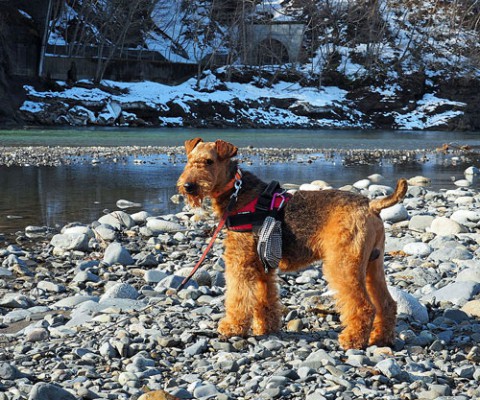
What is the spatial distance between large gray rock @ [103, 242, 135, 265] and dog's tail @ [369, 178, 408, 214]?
14.8ft

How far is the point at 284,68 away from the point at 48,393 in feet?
252

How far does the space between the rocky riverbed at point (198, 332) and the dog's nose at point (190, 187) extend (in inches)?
49.0

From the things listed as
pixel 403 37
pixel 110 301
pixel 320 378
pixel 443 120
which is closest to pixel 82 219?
pixel 110 301

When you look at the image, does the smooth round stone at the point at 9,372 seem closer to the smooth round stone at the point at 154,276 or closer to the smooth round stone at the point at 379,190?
the smooth round stone at the point at 154,276

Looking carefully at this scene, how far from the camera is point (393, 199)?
509 centimetres

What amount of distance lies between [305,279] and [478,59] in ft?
269

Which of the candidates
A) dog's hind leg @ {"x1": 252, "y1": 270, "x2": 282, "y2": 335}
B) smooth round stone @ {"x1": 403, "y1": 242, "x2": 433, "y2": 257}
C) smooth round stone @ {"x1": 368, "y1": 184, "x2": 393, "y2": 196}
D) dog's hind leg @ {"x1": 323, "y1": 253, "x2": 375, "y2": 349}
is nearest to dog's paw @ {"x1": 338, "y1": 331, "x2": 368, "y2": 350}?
dog's hind leg @ {"x1": 323, "y1": 253, "x2": 375, "y2": 349}

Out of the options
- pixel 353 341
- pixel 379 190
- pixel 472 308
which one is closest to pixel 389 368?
pixel 353 341

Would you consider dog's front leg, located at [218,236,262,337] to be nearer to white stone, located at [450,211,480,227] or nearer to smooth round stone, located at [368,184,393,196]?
white stone, located at [450,211,480,227]

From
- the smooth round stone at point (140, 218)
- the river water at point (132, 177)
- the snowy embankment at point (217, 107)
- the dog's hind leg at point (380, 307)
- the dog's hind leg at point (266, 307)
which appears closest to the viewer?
the dog's hind leg at point (380, 307)

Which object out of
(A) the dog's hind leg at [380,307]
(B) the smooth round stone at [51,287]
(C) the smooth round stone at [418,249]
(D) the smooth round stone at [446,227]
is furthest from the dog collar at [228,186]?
(D) the smooth round stone at [446,227]

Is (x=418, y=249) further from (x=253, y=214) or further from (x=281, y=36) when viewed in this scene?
(x=281, y=36)

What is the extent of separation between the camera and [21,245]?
1011 centimetres

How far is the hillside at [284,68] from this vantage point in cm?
6022
